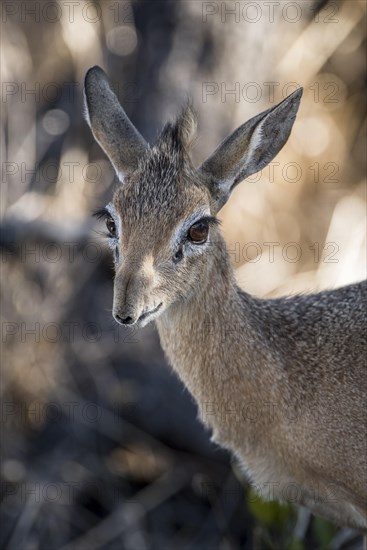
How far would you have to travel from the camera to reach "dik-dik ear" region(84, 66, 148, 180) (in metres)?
5.02

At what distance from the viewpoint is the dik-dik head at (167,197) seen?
430 centimetres

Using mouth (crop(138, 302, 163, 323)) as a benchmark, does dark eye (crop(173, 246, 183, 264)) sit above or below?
above

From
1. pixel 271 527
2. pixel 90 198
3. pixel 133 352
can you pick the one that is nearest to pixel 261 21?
pixel 90 198

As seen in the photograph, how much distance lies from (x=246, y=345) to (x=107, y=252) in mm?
3216

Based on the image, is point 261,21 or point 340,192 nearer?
point 261,21

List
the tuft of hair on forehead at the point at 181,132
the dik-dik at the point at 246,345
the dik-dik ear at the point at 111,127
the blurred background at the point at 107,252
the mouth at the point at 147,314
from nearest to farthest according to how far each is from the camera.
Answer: the mouth at the point at 147,314 < the dik-dik at the point at 246,345 < the tuft of hair on forehead at the point at 181,132 < the dik-dik ear at the point at 111,127 < the blurred background at the point at 107,252

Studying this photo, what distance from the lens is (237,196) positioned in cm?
930

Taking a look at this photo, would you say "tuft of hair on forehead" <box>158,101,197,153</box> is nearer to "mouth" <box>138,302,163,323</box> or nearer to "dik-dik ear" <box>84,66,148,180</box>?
"dik-dik ear" <box>84,66,148,180</box>

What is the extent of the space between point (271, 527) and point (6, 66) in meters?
4.80

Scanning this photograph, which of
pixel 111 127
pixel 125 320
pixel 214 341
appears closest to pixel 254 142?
pixel 111 127

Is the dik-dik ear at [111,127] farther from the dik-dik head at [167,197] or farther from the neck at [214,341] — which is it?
the neck at [214,341]

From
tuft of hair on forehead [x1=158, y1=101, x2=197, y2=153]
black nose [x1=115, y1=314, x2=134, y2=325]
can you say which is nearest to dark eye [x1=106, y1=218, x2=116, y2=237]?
tuft of hair on forehead [x1=158, y1=101, x2=197, y2=153]

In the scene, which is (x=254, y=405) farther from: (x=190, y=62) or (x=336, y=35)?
(x=336, y=35)

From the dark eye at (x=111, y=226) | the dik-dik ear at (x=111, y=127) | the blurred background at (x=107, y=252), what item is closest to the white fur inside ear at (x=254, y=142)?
the dik-dik ear at (x=111, y=127)
